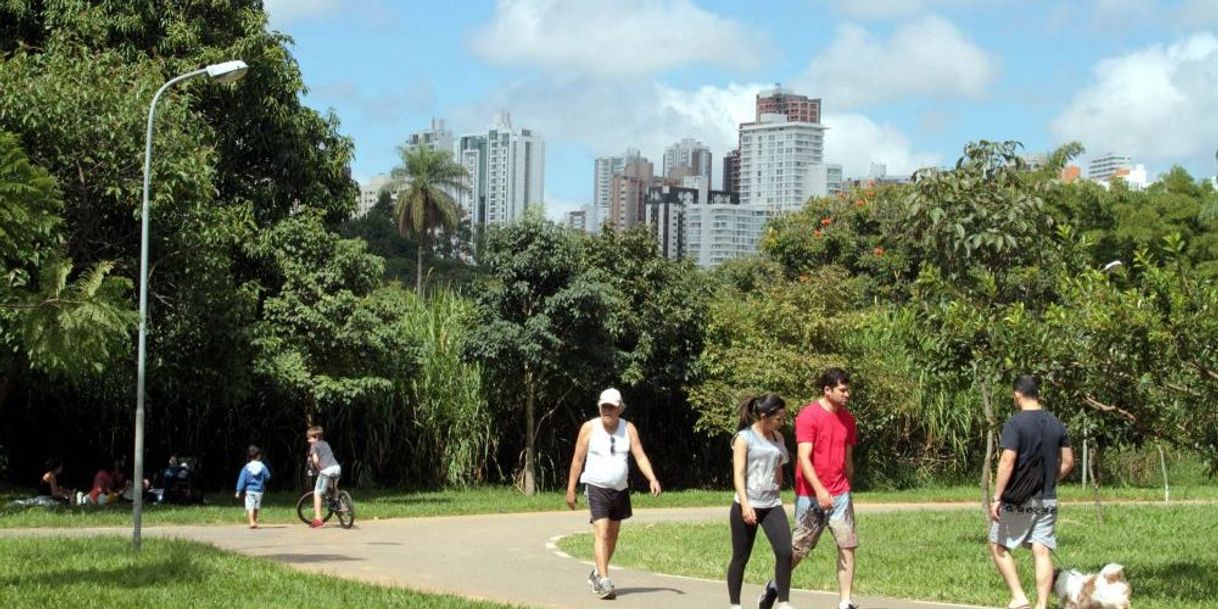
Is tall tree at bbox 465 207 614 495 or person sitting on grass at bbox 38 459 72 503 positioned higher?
tall tree at bbox 465 207 614 495

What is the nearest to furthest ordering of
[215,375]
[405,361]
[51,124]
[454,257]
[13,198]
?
[13,198] < [51,124] < [215,375] < [405,361] < [454,257]

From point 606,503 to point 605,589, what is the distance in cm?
72

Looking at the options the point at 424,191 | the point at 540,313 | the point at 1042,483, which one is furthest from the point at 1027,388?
the point at 424,191

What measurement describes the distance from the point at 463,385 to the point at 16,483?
1011 centimetres

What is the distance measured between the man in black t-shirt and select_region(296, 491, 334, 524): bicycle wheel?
1273 cm

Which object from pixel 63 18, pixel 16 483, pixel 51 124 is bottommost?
pixel 16 483

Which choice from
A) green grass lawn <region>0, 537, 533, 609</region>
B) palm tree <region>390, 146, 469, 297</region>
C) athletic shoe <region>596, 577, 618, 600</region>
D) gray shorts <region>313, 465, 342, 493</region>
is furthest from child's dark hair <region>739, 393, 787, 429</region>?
palm tree <region>390, 146, 469, 297</region>

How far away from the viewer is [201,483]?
32.8 m

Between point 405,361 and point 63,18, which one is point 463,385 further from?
point 63,18

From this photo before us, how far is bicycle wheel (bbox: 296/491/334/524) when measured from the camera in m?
22.3

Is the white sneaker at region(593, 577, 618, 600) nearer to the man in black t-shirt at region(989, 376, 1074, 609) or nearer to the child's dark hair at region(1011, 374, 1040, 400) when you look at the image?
the man in black t-shirt at region(989, 376, 1074, 609)

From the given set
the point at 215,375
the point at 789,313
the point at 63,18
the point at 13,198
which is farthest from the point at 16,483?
the point at 13,198

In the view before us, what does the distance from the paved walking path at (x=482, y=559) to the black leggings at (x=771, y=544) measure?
789 millimetres

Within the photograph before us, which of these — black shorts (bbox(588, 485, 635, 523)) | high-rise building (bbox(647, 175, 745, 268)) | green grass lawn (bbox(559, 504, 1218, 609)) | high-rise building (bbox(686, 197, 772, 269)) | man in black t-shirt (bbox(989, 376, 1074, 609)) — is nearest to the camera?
man in black t-shirt (bbox(989, 376, 1074, 609))
